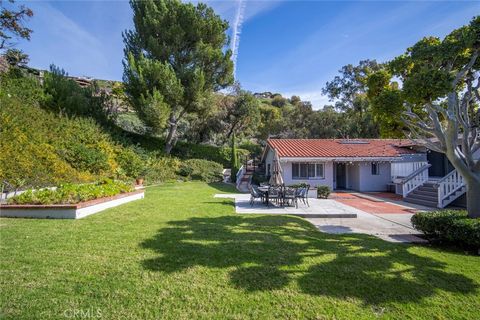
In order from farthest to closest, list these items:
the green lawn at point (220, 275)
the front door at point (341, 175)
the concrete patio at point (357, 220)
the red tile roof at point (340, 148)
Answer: the front door at point (341, 175)
the red tile roof at point (340, 148)
the concrete patio at point (357, 220)
the green lawn at point (220, 275)

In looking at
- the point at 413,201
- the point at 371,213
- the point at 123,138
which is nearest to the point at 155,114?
the point at 123,138

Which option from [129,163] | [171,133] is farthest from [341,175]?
[129,163]

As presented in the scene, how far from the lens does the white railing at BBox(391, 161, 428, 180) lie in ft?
65.0

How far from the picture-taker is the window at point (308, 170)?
67.6 ft

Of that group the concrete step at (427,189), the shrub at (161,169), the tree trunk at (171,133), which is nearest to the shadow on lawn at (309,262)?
the concrete step at (427,189)

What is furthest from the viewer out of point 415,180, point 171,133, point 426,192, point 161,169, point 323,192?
point 171,133

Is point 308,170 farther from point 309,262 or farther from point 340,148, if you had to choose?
point 309,262

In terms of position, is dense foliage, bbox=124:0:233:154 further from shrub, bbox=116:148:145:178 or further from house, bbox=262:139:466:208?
house, bbox=262:139:466:208

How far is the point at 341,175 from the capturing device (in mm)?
24000

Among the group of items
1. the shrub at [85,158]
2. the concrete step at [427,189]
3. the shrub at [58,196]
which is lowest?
the concrete step at [427,189]

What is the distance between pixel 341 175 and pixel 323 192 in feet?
27.3

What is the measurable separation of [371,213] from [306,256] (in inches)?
307

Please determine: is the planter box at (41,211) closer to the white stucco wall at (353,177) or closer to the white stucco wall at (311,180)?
the white stucco wall at (311,180)

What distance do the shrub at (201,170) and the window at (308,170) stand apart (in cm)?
950
